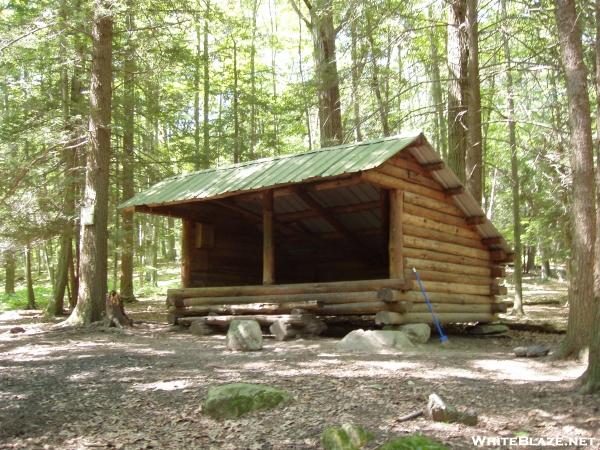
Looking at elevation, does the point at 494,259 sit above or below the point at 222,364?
above

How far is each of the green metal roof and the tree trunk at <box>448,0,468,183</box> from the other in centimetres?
392

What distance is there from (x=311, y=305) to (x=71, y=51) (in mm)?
8566

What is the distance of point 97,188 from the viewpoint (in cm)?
1294

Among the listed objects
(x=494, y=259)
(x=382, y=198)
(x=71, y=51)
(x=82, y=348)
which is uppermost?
(x=71, y=51)

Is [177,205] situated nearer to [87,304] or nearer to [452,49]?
[87,304]

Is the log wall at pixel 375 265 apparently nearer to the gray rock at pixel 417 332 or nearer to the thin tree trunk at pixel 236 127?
the gray rock at pixel 417 332

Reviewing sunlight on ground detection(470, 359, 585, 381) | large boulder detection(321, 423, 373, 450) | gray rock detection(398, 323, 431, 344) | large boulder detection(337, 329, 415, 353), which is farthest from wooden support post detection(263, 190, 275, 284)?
large boulder detection(321, 423, 373, 450)

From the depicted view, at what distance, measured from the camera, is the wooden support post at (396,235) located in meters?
10.4

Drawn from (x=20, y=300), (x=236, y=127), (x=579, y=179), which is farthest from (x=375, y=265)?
(x=20, y=300)

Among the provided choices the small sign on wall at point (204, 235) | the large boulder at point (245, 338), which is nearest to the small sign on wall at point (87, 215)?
the small sign on wall at point (204, 235)

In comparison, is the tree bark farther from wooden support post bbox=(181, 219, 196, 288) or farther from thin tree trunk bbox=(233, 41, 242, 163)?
wooden support post bbox=(181, 219, 196, 288)

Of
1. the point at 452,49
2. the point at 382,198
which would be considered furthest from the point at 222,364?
the point at 452,49

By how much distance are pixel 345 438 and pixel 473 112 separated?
10.5m

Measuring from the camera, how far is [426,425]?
4645 mm
